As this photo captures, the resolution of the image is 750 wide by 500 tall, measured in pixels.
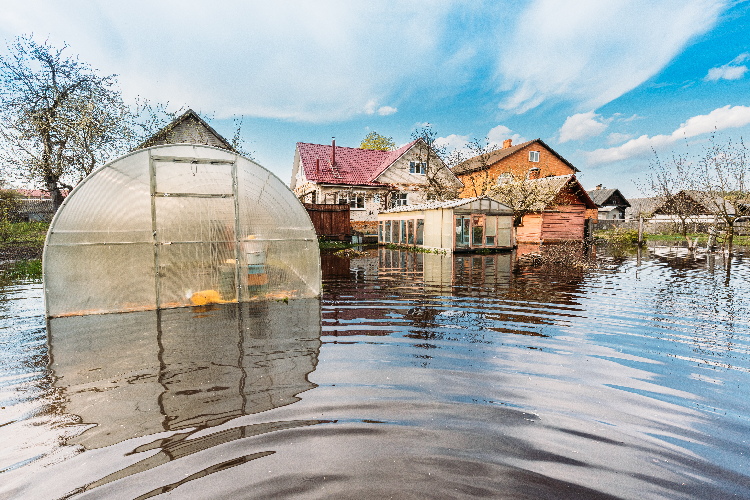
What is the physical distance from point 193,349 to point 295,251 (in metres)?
3.36

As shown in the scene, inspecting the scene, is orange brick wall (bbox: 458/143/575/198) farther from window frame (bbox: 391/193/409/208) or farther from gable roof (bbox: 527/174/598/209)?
gable roof (bbox: 527/174/598/209)

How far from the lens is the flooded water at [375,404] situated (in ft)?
9.09

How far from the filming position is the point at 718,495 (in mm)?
2602

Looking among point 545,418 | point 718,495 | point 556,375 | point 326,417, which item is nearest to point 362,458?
point 326,417

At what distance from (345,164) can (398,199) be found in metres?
5.63

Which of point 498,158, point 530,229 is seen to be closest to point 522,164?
point 498,158

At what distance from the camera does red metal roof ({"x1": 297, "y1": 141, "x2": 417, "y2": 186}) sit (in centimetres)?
3034

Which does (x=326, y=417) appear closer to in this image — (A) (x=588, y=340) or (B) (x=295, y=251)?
(A) (x=588, y=340)

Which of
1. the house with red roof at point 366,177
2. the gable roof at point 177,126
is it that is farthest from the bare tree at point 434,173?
the gable roof at point 177,126

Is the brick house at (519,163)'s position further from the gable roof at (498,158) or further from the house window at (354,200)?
the house window at (354,200)

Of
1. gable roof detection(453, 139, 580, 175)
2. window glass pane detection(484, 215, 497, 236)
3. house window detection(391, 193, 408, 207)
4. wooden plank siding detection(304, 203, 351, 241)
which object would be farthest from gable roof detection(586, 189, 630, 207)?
wooden plank siding detection(304, 203, 351, 241)

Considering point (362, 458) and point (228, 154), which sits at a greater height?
point (228, 154)

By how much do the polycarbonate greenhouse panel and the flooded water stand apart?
2.01 ft

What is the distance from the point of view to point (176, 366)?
478cm
